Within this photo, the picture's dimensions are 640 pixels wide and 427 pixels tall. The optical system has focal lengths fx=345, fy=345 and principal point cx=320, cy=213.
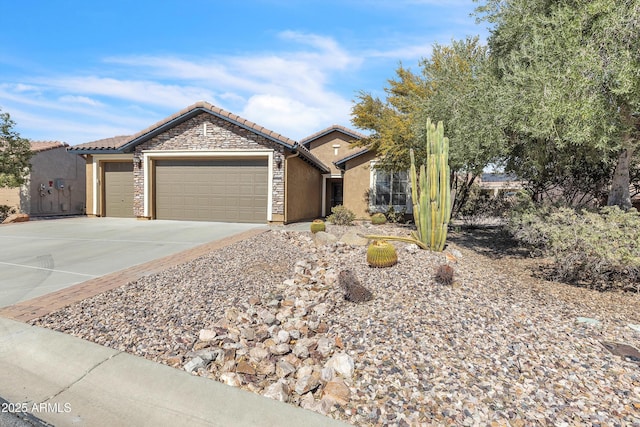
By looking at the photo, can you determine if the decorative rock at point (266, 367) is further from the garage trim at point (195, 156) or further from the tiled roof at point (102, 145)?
the tiled roof at point (102, 145)

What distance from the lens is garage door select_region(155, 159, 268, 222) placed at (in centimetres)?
1470

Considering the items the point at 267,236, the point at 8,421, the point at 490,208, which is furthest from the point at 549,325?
the point at 490,208

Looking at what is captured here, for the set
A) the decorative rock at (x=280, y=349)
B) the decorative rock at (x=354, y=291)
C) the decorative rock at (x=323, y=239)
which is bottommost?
the decorative rock at (x=280, y=349)

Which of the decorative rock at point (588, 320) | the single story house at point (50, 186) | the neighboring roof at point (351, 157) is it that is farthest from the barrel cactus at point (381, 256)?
the single story house at point (50, 186)

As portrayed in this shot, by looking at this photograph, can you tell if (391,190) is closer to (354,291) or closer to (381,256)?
(381,256)

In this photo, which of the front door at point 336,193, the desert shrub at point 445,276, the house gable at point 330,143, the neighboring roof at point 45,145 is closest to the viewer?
the desert shrub at point 445,276

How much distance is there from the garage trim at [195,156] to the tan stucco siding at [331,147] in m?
10.3

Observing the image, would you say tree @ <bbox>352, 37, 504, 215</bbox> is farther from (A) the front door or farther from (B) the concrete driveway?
(A) the front door

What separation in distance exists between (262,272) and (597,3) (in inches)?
315

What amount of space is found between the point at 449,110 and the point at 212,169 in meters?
9.88

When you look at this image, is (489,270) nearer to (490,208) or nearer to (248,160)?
(248,160)

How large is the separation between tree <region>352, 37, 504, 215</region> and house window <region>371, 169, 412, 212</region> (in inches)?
74.5

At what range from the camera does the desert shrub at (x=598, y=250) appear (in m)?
5.70

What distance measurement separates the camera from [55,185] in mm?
20234
